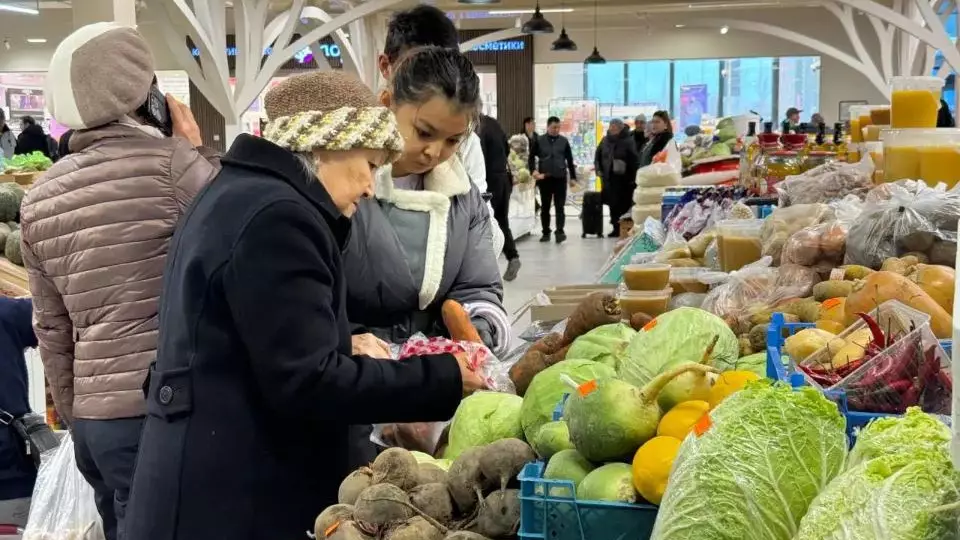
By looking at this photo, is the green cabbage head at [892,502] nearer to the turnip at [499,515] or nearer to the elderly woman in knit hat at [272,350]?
the turnip at [499,515]

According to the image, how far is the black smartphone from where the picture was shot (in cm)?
257

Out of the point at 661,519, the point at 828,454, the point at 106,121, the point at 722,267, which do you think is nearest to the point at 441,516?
the point at 661,519

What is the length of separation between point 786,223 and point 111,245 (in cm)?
236

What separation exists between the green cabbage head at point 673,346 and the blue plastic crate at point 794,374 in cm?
11

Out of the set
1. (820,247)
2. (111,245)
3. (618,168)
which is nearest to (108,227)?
(111,245)

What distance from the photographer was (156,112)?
8.53 ft

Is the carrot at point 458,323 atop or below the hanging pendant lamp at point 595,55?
below

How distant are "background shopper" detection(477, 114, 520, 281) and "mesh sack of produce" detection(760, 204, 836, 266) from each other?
510 cm

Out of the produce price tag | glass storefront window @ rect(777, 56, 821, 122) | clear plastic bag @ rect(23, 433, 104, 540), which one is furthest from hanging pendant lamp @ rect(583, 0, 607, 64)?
the produce price tag

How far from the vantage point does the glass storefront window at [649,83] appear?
21.3 meters

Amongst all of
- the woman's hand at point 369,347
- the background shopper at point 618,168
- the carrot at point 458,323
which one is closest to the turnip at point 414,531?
the woman's hand at point 369,347

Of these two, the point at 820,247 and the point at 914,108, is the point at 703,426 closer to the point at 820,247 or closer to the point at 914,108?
the point at 820,247

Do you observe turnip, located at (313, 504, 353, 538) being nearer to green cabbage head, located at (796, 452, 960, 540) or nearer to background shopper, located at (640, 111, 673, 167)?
green cabbage head, located at (796, 452, 960, 540)

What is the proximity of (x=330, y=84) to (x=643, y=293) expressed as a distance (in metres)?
1.89
